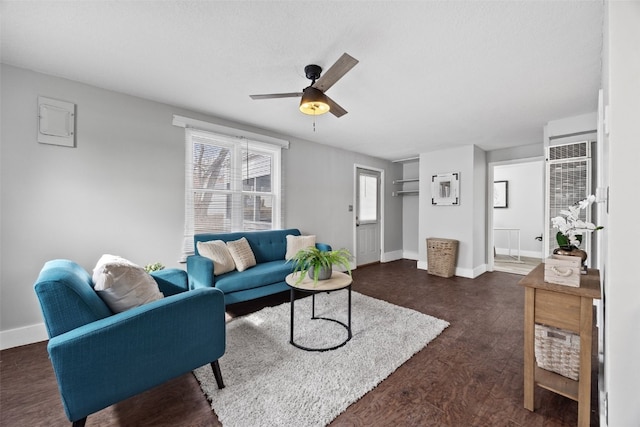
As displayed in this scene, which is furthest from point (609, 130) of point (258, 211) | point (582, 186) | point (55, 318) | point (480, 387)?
point (258, 211)

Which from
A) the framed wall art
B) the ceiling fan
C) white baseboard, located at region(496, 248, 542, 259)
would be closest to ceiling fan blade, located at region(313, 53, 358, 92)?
the ceiling fan

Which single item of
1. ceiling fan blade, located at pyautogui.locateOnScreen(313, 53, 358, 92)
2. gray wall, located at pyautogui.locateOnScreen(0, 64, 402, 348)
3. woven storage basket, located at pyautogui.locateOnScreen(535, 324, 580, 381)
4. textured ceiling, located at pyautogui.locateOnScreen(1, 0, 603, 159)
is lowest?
woven storage basket, located at pyautogui.locateOnScreen(535, 324, 580, 381)

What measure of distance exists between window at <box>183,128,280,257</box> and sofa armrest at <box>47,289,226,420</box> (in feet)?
5.94

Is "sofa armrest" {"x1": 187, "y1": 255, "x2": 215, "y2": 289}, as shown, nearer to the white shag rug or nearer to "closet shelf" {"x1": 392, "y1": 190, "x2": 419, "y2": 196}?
the white shag rug

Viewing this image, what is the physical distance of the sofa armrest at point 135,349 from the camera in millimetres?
1176

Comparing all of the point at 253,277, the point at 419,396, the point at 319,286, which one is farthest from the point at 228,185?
the point at 419,396

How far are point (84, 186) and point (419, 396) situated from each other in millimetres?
3391

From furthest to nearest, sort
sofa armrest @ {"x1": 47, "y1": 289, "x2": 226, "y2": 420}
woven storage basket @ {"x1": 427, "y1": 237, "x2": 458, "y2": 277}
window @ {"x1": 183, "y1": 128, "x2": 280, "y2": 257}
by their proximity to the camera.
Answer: woven storage basket @ {"x1": 427, "y1": 237, "x2": 458, "y2": 277} → window @ {"x1": 183, "y1": 128, "x2": 280, "y2": 257} → sofa armrest @ {"x1": 47, "y1": 289, "x2": 226, "y2": 420}

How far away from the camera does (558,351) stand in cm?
152

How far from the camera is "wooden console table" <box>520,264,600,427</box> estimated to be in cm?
128

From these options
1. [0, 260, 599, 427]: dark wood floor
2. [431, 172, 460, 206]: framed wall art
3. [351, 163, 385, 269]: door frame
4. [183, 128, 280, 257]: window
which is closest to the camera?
[0, 260, 599, 427]: dark wood floor

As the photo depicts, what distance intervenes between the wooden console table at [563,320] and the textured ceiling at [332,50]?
1615mm

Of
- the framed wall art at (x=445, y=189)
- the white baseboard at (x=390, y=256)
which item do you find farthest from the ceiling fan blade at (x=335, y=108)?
the white baseboard at (x=390, y=256)

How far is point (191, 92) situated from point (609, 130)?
10.3 ft
